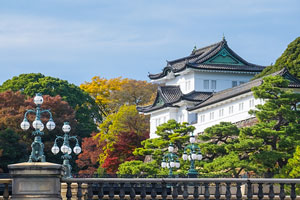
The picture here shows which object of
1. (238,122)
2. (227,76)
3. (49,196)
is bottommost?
(49,196)

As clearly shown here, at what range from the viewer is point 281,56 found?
69.5m

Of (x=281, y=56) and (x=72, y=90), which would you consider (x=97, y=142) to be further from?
(x=281, y=56)

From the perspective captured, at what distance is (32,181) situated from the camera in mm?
16344

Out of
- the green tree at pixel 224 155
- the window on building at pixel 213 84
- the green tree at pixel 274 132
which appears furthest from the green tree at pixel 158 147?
the window on building at pixel 213 84

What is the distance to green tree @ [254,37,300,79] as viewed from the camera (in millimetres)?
66438

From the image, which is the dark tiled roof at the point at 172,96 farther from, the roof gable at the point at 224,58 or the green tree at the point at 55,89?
the green tree at the point at 55,89

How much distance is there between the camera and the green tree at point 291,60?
218ft

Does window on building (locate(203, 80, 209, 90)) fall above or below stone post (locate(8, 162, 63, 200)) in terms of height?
above

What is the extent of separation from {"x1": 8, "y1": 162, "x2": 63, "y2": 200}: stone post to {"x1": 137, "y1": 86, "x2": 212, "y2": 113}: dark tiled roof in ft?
185

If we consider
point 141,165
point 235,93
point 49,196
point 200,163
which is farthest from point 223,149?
point 49,196

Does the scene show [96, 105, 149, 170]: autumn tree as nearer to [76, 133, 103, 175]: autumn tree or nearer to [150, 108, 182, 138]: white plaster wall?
[76, 133, 103, 175]: autumn tree

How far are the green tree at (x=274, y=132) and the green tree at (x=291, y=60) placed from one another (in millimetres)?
16068

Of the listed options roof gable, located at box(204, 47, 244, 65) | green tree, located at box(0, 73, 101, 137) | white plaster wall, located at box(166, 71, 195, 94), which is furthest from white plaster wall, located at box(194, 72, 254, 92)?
green tree, located at box(0, 73, 101, 137)

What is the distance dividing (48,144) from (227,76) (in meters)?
19.9
